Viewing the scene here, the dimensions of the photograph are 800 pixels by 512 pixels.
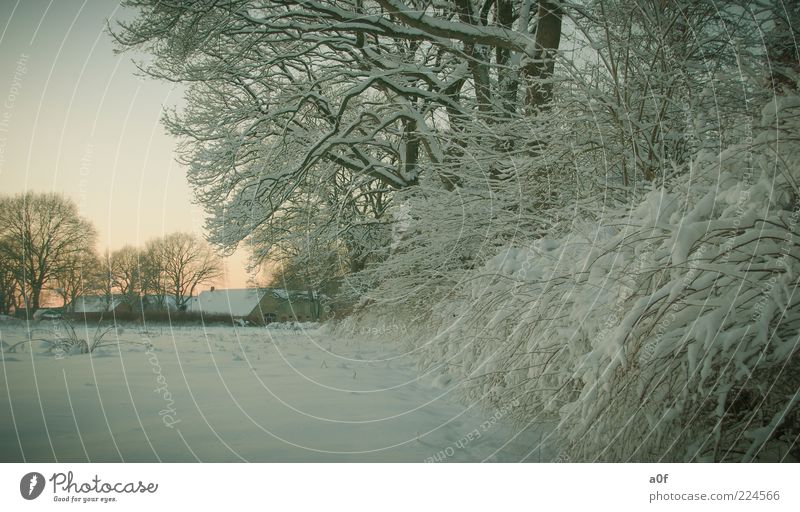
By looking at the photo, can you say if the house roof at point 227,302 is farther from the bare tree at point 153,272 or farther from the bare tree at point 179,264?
the bare tree at point 153,272

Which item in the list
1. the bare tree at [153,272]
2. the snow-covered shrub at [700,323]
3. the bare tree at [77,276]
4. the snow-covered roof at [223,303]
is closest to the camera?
the snow-covered shrub at [700,323]

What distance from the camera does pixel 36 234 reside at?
9.85 feet

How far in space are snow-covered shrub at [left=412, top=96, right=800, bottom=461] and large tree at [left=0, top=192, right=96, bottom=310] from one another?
2787mm

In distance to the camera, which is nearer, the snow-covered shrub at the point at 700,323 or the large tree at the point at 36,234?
the snow-covered shrub at the point at 700,323

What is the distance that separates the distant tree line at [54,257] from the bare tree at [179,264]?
0.03 metres

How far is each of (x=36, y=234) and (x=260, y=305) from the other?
6621mm

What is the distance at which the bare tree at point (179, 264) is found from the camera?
4043 millimetres

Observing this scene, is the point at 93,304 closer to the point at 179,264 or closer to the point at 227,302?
the point at 179,264

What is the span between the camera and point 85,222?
3031 millimetres

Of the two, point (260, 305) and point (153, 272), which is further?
point (260, 305)

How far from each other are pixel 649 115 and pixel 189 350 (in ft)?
15.8

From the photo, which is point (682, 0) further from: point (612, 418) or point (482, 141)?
point (612, 418)

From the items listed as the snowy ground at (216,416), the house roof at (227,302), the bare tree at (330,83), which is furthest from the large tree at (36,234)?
the bare tree at (330,83)

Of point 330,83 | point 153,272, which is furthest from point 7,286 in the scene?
point 330,83
